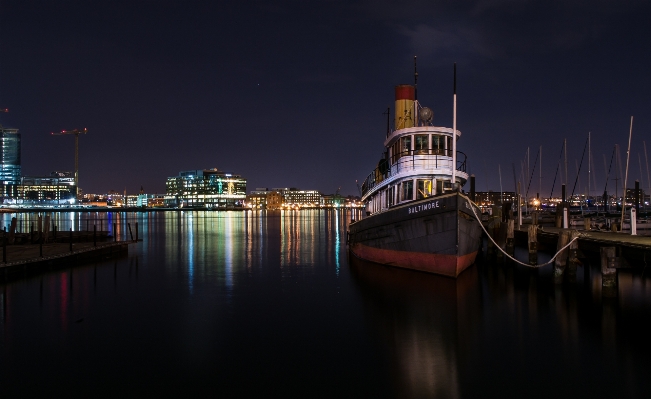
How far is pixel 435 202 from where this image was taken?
727 inches

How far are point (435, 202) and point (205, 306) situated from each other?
928cm

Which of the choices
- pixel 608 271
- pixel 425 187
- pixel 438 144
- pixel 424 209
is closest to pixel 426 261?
pixel 424 209

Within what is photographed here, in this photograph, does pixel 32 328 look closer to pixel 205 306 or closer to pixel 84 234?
pixel 205 306

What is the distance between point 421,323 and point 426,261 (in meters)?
6.36

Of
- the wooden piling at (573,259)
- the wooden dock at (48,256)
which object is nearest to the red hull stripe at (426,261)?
the wooden piling at (573,259)

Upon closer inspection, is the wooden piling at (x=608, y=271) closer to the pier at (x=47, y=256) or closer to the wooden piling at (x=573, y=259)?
Result: the wooden piling at (x=573, y=259)

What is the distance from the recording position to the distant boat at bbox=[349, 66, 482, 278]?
1844 cm

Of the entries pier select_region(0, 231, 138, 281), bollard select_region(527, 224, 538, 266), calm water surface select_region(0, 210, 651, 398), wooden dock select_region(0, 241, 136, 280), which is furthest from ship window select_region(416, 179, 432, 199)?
wooden dock select_region(0, 241, 136, 280)

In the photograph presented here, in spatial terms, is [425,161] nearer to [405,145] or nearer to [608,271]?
[405,145]

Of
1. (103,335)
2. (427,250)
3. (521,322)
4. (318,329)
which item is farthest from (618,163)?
(103,335)

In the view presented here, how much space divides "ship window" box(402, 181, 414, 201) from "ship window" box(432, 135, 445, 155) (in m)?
1.78

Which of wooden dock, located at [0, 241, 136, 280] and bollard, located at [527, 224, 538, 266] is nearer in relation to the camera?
wooden dock, located at [0, 241, 136, 280]

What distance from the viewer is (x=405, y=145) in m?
21.8

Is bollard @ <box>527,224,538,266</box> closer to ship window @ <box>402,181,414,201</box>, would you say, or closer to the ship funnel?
ship window @ <box>402,181,414,201</box>
